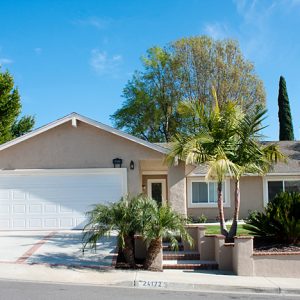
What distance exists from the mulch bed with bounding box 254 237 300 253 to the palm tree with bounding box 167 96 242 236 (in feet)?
3.48

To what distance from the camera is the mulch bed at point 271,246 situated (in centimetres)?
1227

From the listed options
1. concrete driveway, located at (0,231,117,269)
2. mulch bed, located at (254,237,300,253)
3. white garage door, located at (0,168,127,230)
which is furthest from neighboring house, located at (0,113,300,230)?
mulch bed, located at (254,237,300,253)

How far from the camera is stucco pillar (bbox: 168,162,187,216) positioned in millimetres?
16797

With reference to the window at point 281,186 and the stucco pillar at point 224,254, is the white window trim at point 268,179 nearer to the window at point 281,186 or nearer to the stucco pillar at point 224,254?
the window at point 281,186

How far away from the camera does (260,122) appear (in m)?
13.7

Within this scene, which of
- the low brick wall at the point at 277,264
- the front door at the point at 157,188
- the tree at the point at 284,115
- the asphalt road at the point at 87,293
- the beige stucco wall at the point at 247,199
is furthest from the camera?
the tree at the point at 284,115

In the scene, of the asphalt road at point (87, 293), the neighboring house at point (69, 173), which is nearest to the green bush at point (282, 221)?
the asphalt road at point (87, 293)

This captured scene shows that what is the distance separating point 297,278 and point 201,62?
1099 inches

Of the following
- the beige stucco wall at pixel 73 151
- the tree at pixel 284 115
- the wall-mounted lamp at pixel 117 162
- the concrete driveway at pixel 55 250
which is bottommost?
the concrete driveway at pixel 55 250

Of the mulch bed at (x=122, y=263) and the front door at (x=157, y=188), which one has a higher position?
the front door at (x=157, y=188)

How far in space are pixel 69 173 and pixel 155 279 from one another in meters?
7.58

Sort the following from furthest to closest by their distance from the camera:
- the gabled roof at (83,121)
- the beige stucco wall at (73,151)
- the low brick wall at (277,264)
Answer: the beige stucco wall at (73,151) < the gabled roof at (83,121) < the low brick wall at (277,264)

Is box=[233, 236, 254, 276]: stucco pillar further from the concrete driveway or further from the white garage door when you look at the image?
the white garage door

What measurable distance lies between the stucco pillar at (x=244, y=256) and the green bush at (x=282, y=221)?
1.67 m
